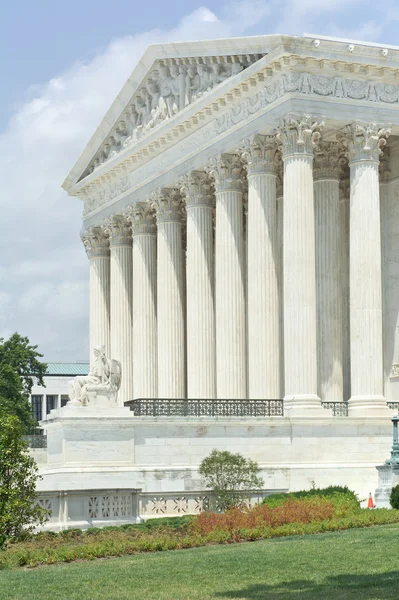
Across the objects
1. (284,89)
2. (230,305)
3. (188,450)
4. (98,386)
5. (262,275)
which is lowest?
(188,450)

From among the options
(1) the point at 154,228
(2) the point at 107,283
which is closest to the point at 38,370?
(2) the point at 107,283

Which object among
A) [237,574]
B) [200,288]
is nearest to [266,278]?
[200,288]

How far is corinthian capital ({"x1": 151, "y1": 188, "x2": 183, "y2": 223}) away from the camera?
247ft

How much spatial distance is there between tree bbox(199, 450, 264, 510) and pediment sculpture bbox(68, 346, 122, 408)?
5649 millimetres

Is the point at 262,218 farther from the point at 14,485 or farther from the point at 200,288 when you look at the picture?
the point at 14,485

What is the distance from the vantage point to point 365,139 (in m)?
62.2

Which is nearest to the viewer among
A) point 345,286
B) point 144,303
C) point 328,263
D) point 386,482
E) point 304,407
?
point 386,482

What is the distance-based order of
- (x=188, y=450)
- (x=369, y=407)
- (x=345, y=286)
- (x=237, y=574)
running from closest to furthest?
(x=237, y=574) → (x=188, y=450) → (x=369, y=407) → (x=345, y=286)

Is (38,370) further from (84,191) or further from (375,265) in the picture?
(375,265)

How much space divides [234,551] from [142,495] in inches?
805

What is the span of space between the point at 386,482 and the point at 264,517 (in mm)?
8354

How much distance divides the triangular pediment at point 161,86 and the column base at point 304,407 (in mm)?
17284

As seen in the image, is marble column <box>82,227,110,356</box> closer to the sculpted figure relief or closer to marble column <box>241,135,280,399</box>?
the sculpted figure relief

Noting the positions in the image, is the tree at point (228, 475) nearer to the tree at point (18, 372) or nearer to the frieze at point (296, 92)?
the frieze at point (296, 92)
